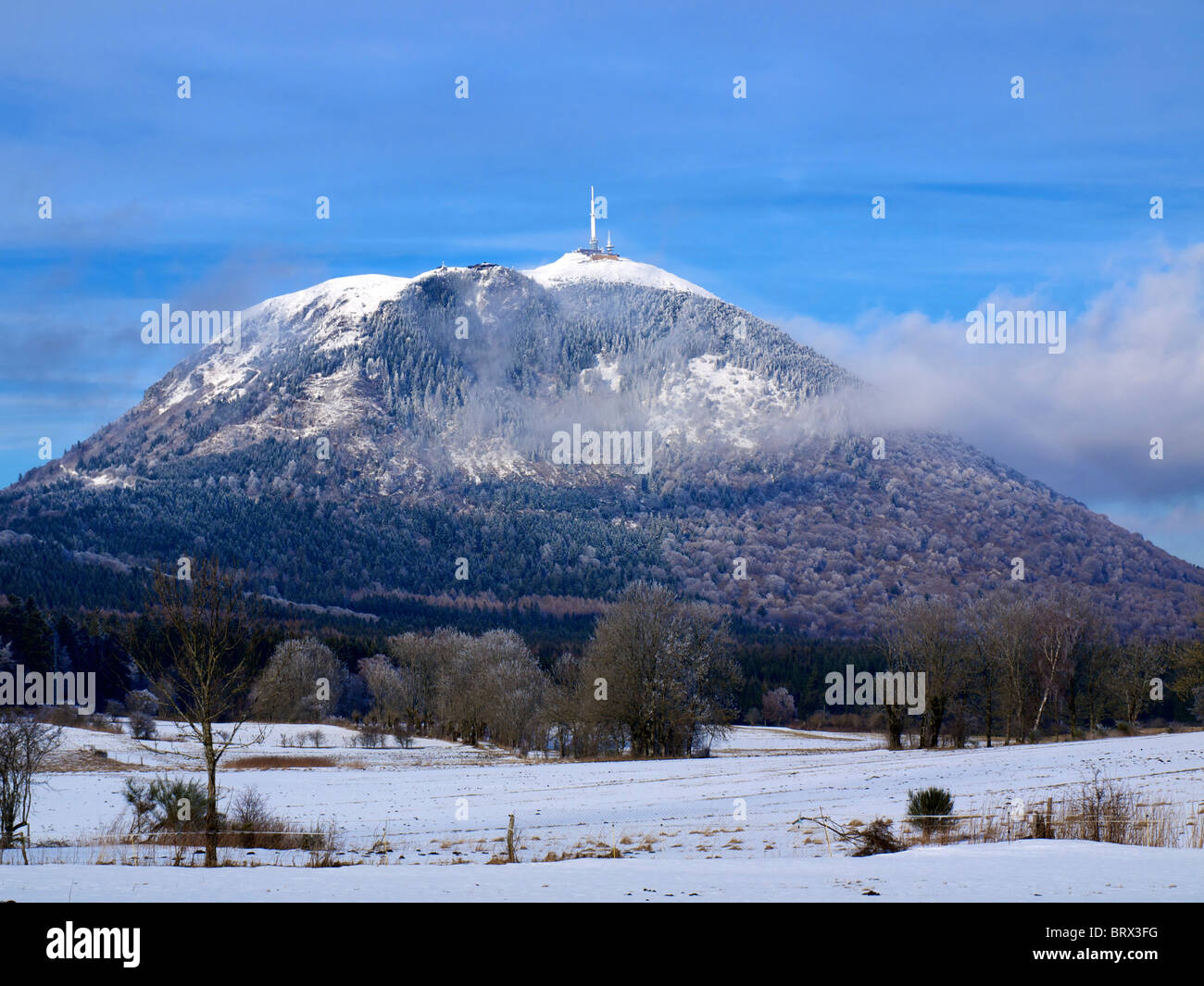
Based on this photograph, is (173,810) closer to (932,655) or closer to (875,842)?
(875,842)

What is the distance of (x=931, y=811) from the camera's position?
28.8 meters

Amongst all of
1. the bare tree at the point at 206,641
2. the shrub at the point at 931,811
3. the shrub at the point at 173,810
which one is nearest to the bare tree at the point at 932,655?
the shrub at the point at 931,811

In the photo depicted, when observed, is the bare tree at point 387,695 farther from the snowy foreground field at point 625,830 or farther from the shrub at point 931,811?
the shrub at point 931,811

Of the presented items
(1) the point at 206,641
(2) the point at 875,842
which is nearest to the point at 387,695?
(1) the point at 206,641

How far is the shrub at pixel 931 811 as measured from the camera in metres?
27.6

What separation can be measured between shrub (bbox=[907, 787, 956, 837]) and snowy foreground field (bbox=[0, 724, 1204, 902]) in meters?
1.42

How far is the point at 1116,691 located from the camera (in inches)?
3659

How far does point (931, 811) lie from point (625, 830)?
934cm

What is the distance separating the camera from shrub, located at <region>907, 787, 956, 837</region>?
1088 inches

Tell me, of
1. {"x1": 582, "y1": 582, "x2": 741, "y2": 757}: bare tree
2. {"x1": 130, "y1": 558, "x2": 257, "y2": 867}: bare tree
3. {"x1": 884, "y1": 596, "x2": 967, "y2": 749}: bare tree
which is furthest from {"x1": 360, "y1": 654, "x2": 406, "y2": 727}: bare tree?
{"x1": 130, "y1": 558, "x2": 257, "y2": 867}: bare tree

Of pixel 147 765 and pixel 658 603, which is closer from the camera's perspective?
pixel 147 765
